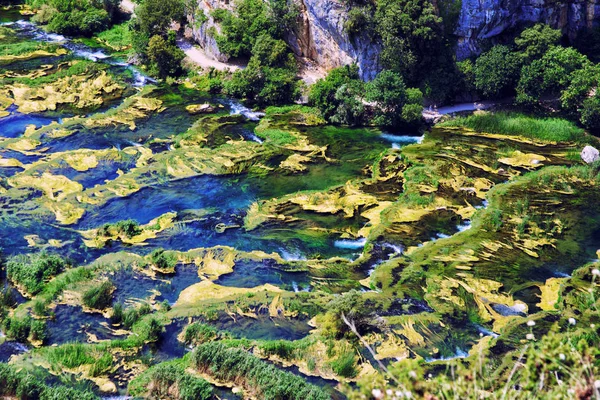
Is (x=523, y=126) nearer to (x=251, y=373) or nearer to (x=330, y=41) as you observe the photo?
(x=330, y=41)

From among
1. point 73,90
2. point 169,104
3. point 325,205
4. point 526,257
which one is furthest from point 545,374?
point 73,90

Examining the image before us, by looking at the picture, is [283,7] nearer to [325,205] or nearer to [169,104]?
[169,104]

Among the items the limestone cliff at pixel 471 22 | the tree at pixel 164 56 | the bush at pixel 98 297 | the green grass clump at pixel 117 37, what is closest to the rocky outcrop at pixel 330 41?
the limestone cliff at pixel 471 22

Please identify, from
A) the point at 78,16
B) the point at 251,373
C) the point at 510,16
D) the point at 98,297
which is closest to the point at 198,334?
the point at 251,373

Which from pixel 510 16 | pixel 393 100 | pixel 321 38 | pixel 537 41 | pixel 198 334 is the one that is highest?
pixel 510 16

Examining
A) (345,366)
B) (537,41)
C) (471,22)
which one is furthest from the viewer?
(471,22)

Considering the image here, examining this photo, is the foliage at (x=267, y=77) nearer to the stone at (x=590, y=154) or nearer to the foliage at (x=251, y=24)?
the foliage at (x=251, y=24)
